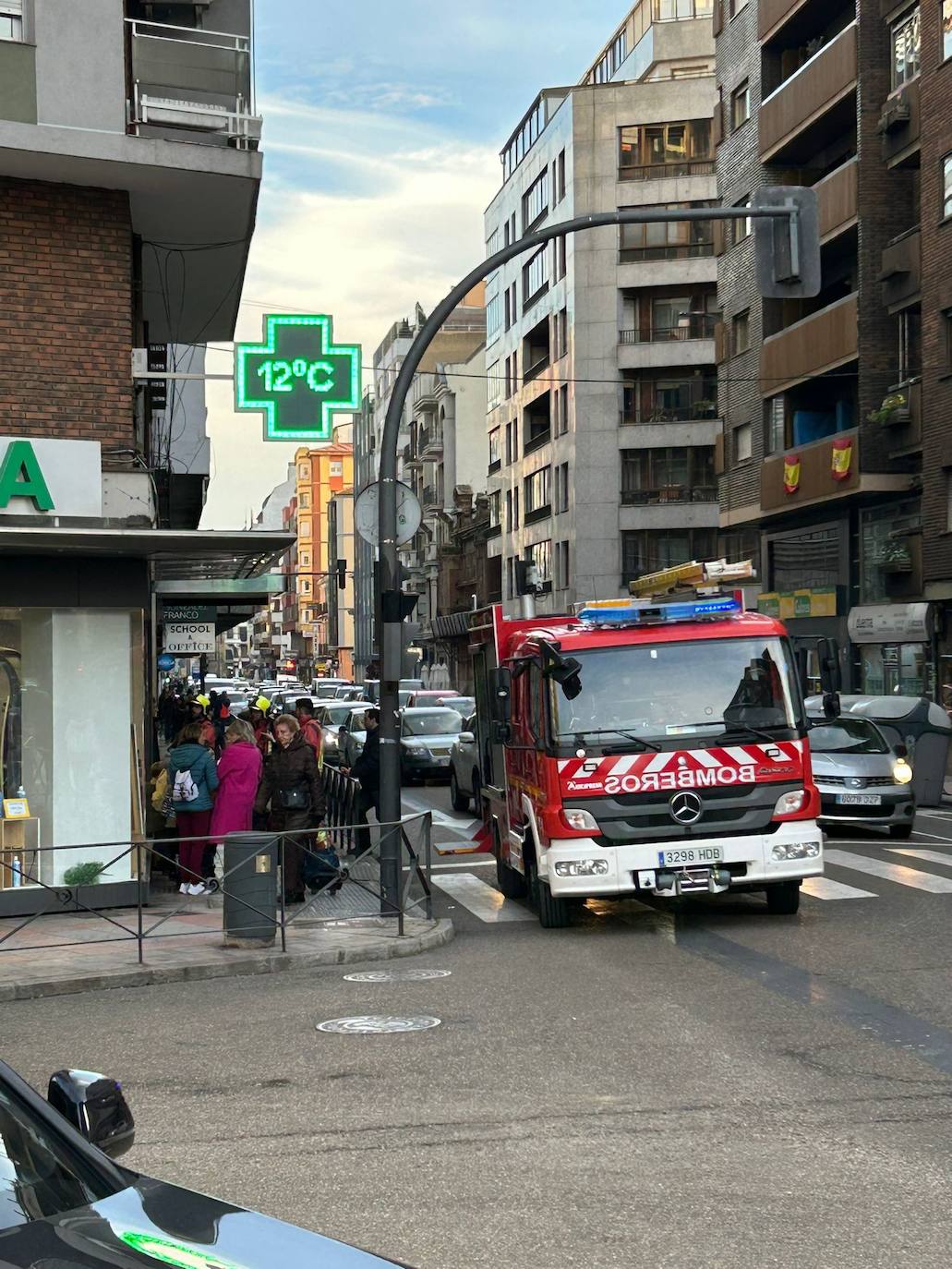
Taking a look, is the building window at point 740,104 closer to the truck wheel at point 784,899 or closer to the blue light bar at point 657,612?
the blue light bar at point 657,612

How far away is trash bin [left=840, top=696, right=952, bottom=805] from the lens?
26266mm

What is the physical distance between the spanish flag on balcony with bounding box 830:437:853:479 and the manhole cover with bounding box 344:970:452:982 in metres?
26.9

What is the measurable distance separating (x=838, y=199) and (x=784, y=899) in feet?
90.4

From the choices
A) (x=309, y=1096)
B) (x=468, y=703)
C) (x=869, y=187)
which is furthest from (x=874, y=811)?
(x=869, y=187)

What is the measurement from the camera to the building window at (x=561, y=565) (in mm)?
66875

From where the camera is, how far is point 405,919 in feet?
47.2

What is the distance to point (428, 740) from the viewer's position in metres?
33.3

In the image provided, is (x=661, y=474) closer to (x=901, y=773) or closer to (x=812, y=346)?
(x=812, y=346)

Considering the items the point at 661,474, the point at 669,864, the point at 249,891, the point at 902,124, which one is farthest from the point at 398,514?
the point at 661,474

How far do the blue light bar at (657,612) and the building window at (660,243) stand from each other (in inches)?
2055

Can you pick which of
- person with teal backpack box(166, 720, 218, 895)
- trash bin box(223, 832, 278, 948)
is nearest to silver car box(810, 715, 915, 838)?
person with teal backpack box(166, 720, 218, 895)

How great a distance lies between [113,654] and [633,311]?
51.6 metres

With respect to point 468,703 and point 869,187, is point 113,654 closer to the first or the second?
point 468,703

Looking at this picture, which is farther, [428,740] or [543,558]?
[543,558]
